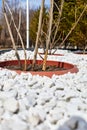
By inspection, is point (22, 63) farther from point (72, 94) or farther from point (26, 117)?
point (26, 117)

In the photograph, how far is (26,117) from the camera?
2.06m

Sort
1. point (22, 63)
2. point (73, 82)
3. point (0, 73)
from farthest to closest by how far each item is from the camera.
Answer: point (22, 63)
point (0, 73)
point (73, 82)

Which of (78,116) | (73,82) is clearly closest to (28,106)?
(78,116)

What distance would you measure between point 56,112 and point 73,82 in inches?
44.3

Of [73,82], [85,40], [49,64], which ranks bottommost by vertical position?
[85,40]

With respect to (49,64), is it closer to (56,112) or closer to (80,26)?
(56,112)

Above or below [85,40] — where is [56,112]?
above

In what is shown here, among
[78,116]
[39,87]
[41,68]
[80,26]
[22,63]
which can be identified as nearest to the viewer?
[78,116]

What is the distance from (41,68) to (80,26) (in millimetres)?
6944

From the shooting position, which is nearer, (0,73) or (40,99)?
(40,99)

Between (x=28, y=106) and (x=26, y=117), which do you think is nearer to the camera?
(x=26, y=117)

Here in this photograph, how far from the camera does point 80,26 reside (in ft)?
36.3

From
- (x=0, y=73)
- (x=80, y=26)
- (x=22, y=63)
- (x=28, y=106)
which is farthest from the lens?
(x=80, y=26)

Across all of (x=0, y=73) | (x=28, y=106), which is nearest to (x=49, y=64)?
(x=0, y=73)
